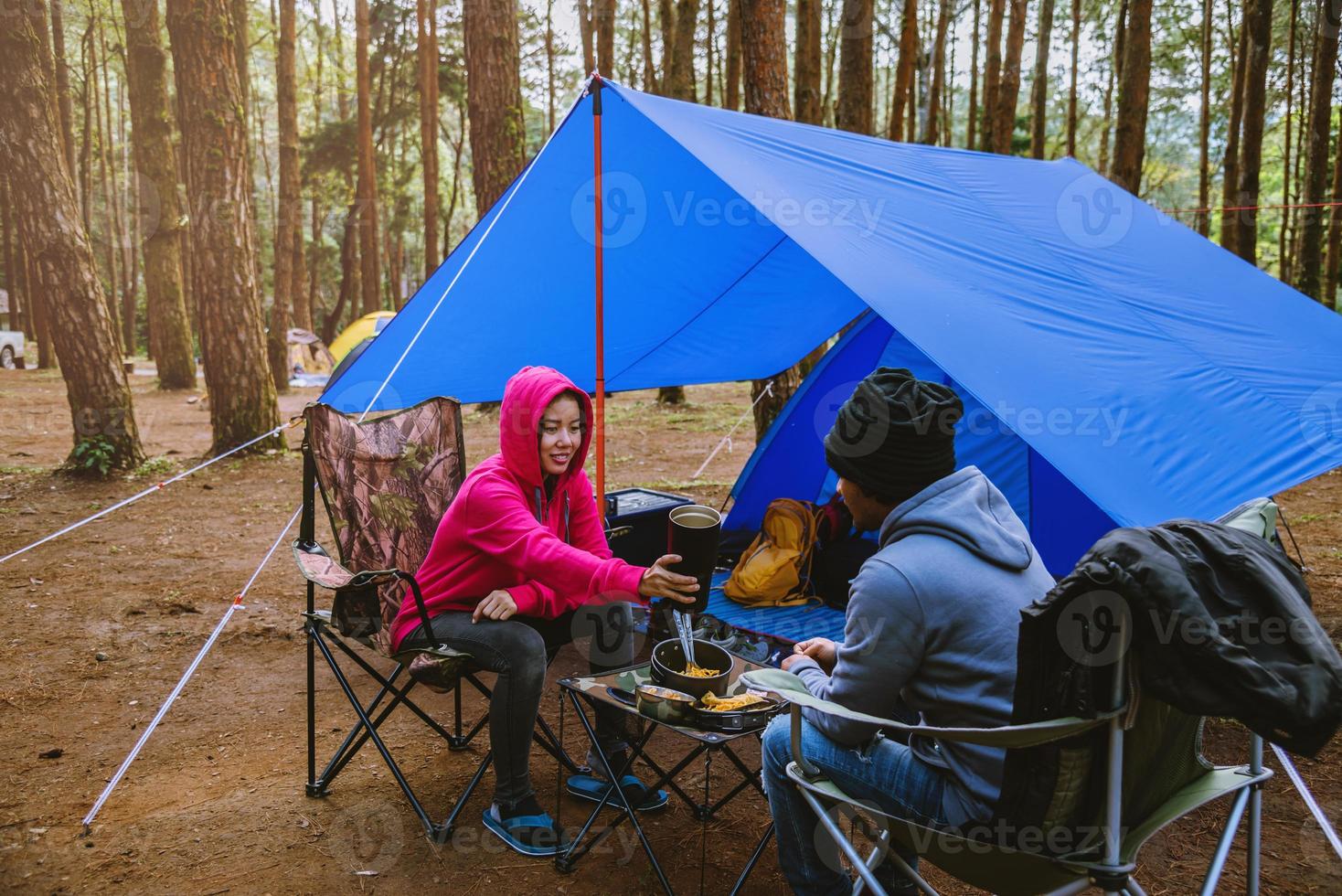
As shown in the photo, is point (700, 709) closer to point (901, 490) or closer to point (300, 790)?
point (901, 490)

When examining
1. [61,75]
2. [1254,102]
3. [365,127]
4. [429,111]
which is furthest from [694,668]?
[61,75]

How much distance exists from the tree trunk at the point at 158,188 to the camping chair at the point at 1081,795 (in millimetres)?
11251

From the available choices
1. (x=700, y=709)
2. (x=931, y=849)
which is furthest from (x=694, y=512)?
(x=931, y=849)

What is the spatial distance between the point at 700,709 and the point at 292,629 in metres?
2.78

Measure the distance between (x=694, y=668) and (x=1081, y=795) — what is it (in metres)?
0.93

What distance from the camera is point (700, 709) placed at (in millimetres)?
2061

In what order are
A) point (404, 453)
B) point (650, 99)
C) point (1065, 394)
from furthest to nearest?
point (650, 99)
point (404, 453)
point (1065, 394)

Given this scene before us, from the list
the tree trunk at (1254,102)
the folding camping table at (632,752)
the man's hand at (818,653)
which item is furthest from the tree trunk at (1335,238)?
the man's hand at (818,653)

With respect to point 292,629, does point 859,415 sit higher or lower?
higher

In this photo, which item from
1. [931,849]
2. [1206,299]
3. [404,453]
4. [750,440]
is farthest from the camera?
[750,440]

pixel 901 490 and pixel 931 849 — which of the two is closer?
pixel 931 849

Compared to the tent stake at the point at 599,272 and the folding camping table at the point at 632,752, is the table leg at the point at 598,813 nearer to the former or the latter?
the folding camping table at the point at 632,752

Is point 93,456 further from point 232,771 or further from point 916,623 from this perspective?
point 916,623

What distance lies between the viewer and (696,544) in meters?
1.97
